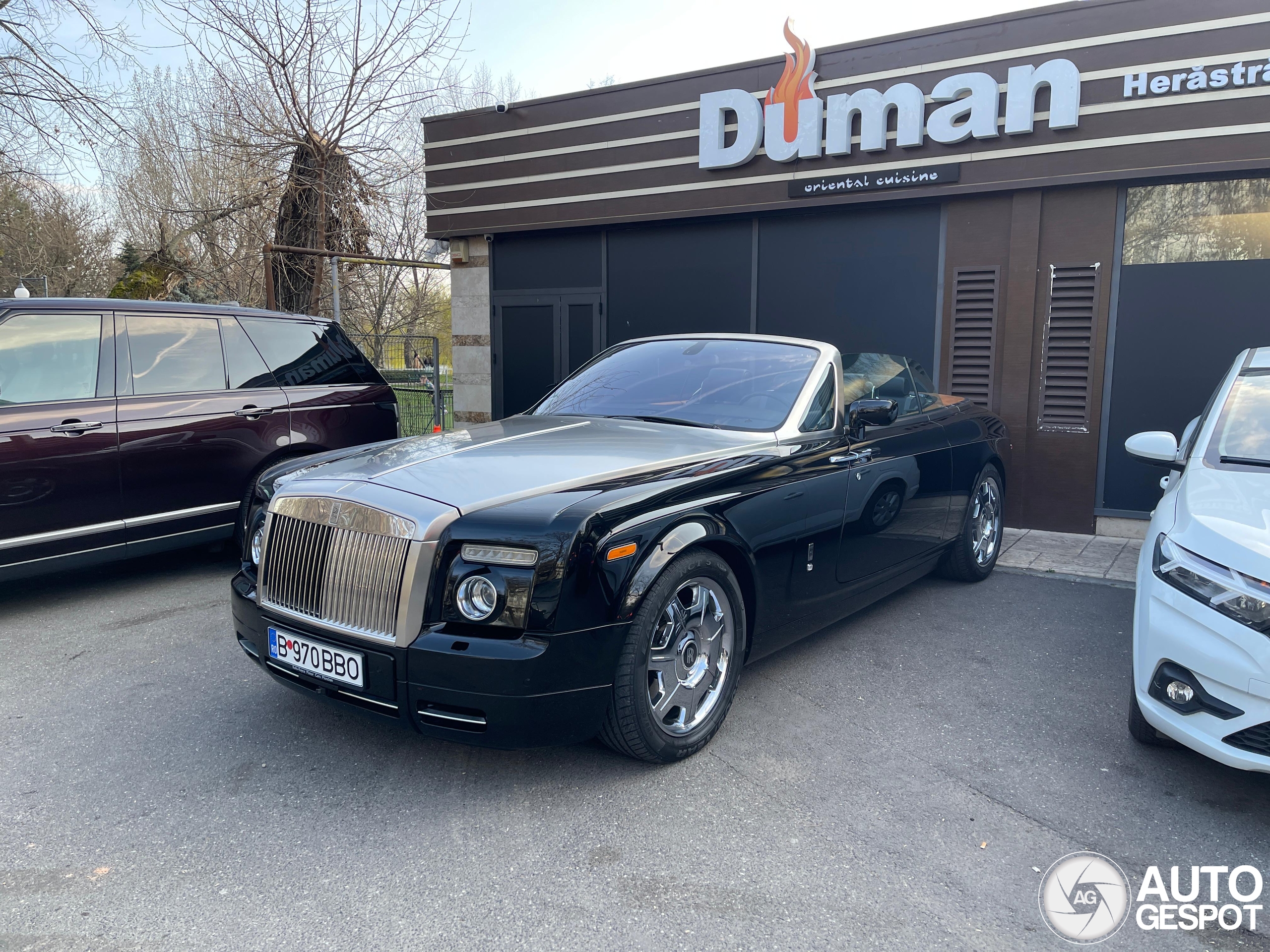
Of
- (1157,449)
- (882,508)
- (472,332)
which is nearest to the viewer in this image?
(1157,449)

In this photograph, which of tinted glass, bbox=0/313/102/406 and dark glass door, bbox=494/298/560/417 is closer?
tinted glass, bbox=0/313/102/406

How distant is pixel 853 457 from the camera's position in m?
4.24

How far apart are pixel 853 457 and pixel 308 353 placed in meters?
4.29

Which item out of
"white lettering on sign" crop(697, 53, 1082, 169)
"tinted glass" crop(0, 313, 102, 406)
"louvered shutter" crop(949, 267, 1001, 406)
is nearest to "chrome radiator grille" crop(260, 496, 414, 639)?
"tinted glass" crop(0, 313, 102, 406)

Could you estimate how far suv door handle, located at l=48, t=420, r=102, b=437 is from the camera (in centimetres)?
497

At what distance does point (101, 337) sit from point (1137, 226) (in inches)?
310

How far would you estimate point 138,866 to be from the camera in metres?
2.57

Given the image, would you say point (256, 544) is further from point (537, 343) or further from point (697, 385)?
point (537, 343)

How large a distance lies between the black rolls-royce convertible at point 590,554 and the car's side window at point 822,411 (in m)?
0.01

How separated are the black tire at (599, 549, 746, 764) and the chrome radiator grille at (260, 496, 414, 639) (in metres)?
0.80

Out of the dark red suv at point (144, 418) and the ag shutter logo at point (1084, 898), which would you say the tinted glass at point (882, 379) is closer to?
the ag shutter logo at point (1084, 898)

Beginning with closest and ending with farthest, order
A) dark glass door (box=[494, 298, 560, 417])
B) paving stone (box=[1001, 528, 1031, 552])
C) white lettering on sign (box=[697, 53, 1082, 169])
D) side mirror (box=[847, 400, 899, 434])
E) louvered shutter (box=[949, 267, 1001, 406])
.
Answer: side mirror (box=[847, 400, 899, 434]) → paving stone (box=[1001, 528, 1031, 552]) → white lettering on sign (box=[697, 53, 1082, 169]) → louvered shutter (box=[949, 267, 1001, 406]) → dark glass door (box=[494, 298, 560, 417])

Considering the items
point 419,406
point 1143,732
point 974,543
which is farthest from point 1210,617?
point 419,406

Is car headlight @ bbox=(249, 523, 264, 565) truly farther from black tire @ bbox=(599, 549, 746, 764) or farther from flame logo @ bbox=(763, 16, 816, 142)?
flame logo @ bbox=(763, 16, 816, 142)
